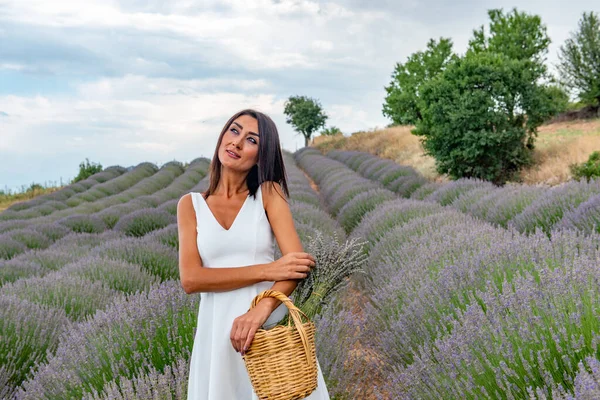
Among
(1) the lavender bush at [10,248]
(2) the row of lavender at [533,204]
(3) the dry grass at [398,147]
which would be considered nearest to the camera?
(2) the row of lavender at [533,204]

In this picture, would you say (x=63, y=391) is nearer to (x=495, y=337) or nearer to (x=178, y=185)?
(x=495, y=337)

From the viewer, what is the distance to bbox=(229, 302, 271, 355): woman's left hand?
5.48 ft

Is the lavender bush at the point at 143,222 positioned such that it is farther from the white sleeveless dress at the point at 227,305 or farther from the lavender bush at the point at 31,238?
the white sleeveless dress at the point at 227,305

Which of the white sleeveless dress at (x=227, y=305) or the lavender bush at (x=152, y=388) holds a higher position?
the white sleeveless dress at (x=227, y=305)

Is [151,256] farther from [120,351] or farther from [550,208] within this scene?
[550,208]

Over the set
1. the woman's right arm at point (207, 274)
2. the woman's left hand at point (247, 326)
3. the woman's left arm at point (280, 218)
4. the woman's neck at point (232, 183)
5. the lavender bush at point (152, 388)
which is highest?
the woman's neck at point (232, 183)

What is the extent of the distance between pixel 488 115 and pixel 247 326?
464 inches

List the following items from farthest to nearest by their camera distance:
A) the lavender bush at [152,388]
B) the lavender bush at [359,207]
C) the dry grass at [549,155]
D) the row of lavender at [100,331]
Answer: the dry grass at [549,155] → the lavender bush at [359,207] → the row of lavender at [100,331] → the lavender bush at [152,388]

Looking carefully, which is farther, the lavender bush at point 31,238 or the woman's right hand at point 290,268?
the lavender bush at point 31,238

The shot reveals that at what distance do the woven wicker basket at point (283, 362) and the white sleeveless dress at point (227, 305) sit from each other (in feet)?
0.54

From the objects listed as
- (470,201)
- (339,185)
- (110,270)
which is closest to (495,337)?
(110,270)

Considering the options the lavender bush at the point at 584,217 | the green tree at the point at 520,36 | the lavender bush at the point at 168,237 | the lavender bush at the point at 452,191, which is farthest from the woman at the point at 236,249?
the green tree at the point at 520,36

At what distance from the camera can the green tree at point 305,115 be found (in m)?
50.7

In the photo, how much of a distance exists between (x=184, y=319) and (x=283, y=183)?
1231 mm
